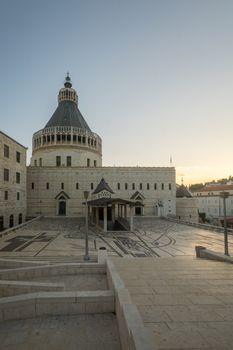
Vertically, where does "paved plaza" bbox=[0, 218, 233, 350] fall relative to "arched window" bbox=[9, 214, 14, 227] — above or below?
above

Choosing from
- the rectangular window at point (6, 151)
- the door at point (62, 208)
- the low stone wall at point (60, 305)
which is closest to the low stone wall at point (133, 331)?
the low stone wall at point (60, 305)

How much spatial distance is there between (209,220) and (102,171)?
40.0 m

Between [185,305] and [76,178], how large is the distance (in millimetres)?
46880

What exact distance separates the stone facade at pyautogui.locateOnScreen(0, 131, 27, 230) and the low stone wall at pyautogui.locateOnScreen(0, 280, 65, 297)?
86.5 feet

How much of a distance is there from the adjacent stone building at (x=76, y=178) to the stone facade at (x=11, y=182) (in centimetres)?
815

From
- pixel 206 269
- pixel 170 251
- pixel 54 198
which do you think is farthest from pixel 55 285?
pixel 54 198

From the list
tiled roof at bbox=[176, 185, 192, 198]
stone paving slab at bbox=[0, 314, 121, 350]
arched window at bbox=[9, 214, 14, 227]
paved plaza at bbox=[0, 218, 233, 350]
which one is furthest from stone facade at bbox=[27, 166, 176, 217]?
stone paving slab at bbox=[0, 314, 121, 350]

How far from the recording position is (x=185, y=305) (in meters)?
5.27

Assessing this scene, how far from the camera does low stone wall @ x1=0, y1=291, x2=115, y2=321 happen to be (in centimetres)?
646

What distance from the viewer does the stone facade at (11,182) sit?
33041 mm

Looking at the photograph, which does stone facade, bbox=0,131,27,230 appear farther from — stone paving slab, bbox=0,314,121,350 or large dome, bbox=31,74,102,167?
stone paving slab, bbox=0,314,121,350

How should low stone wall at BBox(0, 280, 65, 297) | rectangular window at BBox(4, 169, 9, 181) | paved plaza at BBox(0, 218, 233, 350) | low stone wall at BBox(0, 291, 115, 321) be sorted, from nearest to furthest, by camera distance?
paved plaza at BBox(0, 218, 233, 350) → low stone wall at BBox(0, 291, 115, 321) → low stone wall at BBox(0, 280, 65, 297) → rectangular window at BBox(4, 169, 9, 181)

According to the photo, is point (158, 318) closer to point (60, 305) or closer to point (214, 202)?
point (60, 305)

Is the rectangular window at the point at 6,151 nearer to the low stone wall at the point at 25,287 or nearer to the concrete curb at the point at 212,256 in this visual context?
the low stone wall at the point at 25,287
